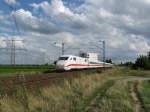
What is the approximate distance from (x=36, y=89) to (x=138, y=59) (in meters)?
94.5

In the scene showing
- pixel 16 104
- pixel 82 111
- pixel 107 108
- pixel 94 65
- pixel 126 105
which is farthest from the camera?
pixel 94 65

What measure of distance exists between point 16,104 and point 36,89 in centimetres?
663

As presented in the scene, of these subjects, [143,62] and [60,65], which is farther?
[143,62]

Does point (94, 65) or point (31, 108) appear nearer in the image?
point (31, 108)

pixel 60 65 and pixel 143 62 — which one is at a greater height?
pixel 143 62

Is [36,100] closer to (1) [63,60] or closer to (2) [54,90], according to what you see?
(2) [54,90]

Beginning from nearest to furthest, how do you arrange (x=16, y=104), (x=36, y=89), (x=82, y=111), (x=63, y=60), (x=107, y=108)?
(x=16, y=104), (x=82, y=111), (x=107, y=108), (x=36, y=89), (x=63, y=60)

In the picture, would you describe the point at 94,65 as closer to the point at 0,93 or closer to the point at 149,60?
the point at 149,60

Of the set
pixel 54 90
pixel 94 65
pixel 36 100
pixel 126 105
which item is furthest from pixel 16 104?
pixel 94 65

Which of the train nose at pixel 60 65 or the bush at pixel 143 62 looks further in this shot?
the bush at pixel 143 62

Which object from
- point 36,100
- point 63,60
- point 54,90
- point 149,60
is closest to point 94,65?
point 63,60

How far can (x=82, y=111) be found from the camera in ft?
52.6

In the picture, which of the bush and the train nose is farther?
the bush

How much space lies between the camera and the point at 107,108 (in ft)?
56.7
